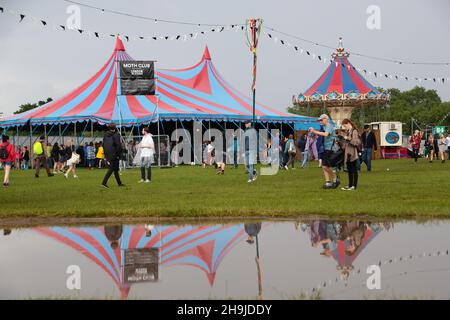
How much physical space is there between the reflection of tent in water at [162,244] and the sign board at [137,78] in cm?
1824

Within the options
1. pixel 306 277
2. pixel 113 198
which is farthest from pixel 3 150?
pixel 306 277

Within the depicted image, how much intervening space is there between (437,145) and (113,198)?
23.0 meters

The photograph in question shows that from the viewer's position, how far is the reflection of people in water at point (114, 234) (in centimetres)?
738

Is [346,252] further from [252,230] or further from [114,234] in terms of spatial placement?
[114,234]

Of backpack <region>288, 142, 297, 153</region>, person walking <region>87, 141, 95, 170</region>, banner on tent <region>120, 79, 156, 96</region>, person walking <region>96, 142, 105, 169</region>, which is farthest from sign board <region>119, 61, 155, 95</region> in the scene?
person walking <region>87, 141, 95, 170</region>

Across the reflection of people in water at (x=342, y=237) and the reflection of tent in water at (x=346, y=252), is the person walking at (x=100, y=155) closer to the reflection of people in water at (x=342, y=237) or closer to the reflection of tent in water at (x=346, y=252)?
the reflection of people in water at (x=342, y=237)

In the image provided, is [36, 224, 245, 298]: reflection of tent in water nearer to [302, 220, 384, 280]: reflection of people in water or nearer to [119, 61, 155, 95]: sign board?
[302, 220, 384, 280]: reflection of people in water

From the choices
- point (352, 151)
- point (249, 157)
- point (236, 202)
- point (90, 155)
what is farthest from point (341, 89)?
point (236, 202)

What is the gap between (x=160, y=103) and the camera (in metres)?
34.4

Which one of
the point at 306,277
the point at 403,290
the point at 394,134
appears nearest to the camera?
the point at 403,290

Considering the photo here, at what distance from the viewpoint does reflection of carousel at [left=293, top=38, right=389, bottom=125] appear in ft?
156
